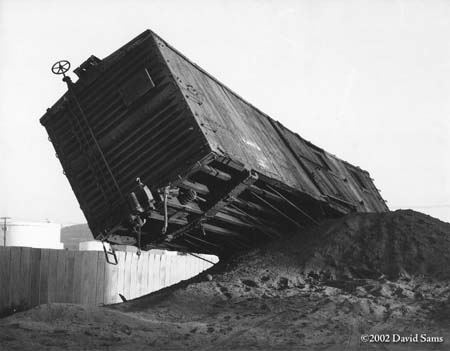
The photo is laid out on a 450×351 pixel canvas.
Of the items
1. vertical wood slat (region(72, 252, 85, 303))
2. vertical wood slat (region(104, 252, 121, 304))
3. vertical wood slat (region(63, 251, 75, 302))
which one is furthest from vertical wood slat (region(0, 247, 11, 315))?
vertical wood slat (region(104, 252, 121, 304))

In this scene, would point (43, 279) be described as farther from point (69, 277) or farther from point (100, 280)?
point (100, 280)

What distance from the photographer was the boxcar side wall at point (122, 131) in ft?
31.1

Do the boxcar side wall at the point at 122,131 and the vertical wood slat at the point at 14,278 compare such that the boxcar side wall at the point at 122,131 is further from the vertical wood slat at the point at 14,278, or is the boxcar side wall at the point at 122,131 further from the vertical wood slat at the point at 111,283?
the vertical wood slat at the point at 111,283

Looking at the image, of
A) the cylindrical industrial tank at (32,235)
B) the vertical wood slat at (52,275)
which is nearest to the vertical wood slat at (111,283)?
the vertical wood slat at (52,275)

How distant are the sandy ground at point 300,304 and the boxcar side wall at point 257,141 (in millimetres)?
1478

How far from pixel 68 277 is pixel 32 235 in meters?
36.4

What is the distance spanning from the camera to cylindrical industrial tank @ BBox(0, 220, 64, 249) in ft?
159

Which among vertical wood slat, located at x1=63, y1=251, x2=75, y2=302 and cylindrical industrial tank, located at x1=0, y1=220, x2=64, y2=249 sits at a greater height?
cylindrical industrial tank, located at x1=0, y1=220, x2=64, y2=249

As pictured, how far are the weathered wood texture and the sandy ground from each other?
3.86m

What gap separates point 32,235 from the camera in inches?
1924

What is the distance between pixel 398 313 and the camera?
894 cm

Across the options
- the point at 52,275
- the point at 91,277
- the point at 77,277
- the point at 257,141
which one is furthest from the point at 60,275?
the point at 257,141

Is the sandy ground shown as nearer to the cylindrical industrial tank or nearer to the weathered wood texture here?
the weathered wood texture

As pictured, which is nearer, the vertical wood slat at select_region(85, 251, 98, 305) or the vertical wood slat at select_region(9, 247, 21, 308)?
the vertical wood slat at select_region(9, 247, 21, 308)
